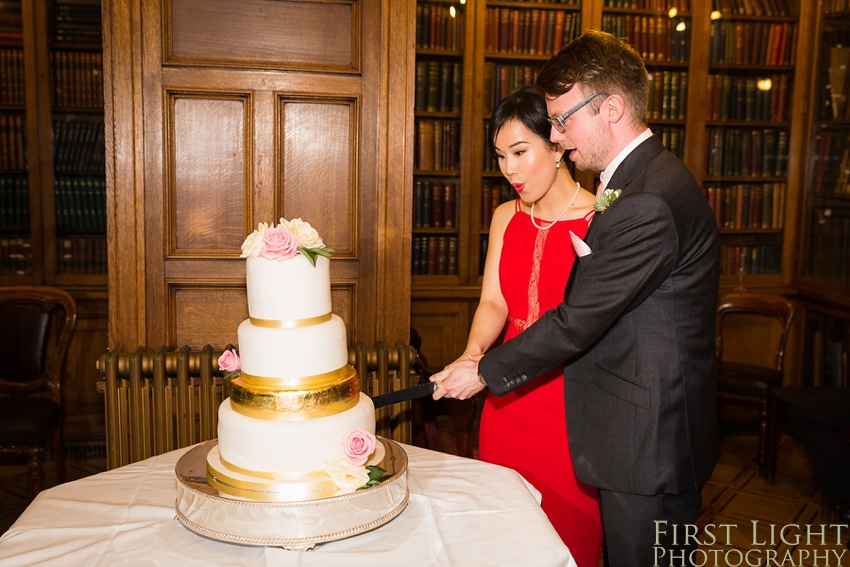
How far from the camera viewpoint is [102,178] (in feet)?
15.5

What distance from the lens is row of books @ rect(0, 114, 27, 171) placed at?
4.59 meters

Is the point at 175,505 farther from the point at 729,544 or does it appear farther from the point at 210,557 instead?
the point at 729,544

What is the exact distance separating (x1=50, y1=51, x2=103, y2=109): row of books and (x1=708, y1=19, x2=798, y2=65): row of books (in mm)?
3821

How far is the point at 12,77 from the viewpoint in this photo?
454 centimetres

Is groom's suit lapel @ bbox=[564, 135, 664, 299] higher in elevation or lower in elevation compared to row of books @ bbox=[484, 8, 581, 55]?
lower

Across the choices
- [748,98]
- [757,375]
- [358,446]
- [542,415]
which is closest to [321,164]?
[542,415]

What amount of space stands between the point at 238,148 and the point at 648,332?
1.62m

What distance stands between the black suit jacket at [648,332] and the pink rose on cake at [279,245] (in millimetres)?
735

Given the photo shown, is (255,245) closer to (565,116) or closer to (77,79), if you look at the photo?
(565,116)

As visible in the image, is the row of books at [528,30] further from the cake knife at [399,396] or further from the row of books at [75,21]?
the cake knife at [399,396]

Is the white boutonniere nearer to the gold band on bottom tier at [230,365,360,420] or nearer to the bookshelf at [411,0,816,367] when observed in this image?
the gold band on bottom tier at [230,365,360,420]

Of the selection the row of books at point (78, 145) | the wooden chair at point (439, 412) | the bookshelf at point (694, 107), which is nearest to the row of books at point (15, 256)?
the row of books at point (78, 145)

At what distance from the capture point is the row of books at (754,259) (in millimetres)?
5414

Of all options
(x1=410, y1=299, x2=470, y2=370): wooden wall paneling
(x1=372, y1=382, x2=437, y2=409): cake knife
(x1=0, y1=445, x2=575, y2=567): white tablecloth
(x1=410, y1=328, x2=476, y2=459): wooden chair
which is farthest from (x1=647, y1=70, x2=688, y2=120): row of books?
(x1=0, y1=445, x2=575, y2=567): white tablecloth
